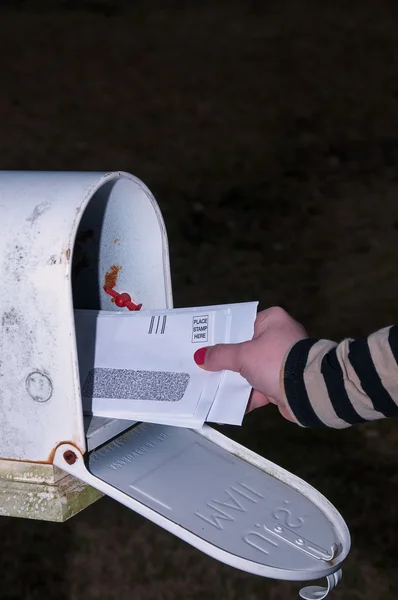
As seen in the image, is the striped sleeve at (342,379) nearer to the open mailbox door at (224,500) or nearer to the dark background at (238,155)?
the open mailbox door at (224,500)

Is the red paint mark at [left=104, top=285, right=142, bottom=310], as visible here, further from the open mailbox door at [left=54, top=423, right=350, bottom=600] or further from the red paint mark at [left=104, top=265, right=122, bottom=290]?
the open mailbox door at [left=54, top=423, right=350, bottom=600]

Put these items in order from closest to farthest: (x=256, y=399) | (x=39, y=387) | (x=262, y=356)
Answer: (x=39, y=387) → (x=262, y=356) → (x=256, y=399)

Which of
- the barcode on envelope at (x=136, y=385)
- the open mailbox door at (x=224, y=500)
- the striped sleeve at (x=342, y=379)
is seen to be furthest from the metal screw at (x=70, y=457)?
the striped sleeve at (x=342, y=379)

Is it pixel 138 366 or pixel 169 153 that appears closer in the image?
pixel 138 366

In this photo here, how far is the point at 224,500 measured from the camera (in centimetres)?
76

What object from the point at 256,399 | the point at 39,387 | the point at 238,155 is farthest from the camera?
the point at 238,155

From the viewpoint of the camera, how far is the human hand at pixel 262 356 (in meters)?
0.80

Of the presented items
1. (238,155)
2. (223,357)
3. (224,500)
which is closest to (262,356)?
(223,357)

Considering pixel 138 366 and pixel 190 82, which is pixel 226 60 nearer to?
pixel 190 82

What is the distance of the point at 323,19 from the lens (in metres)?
2.20

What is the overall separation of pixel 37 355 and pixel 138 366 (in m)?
0.16

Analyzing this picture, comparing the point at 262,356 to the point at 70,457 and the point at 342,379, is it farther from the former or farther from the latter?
the point at 70,457

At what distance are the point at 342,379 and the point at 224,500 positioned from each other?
185 mm

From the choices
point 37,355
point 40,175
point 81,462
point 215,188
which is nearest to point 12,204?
point 40,175
